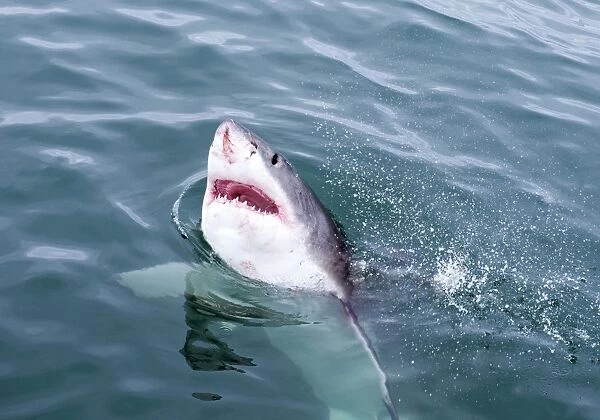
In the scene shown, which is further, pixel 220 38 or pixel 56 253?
pixel 220 38

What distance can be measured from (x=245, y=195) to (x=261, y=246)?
38 cm

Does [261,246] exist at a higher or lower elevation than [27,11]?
lower

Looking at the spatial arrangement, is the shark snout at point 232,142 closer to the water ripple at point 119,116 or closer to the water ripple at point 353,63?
the water ripple at point 119,116

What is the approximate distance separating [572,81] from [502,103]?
175 cm

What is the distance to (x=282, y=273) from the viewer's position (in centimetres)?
650

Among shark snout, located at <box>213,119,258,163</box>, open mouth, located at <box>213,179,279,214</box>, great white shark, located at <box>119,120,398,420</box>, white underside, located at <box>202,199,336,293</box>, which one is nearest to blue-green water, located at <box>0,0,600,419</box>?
great white shark, located at <box>119,120,398,420</box>

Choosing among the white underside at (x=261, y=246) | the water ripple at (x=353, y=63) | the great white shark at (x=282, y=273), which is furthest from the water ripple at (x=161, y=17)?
the white underside at (x=261, y=246)

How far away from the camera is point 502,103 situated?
1133 centimetres

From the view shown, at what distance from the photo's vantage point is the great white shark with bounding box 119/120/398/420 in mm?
5914

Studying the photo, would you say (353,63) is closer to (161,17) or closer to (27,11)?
(161,17)

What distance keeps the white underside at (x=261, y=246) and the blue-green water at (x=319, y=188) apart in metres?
0.42

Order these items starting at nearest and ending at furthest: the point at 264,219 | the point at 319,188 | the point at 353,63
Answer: the point at 264,219, the point at 319,188, the point at 353,63

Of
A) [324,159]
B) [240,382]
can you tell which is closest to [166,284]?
Answer: [240,382]

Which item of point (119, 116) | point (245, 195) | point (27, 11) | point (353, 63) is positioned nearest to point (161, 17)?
point (27, 11)
